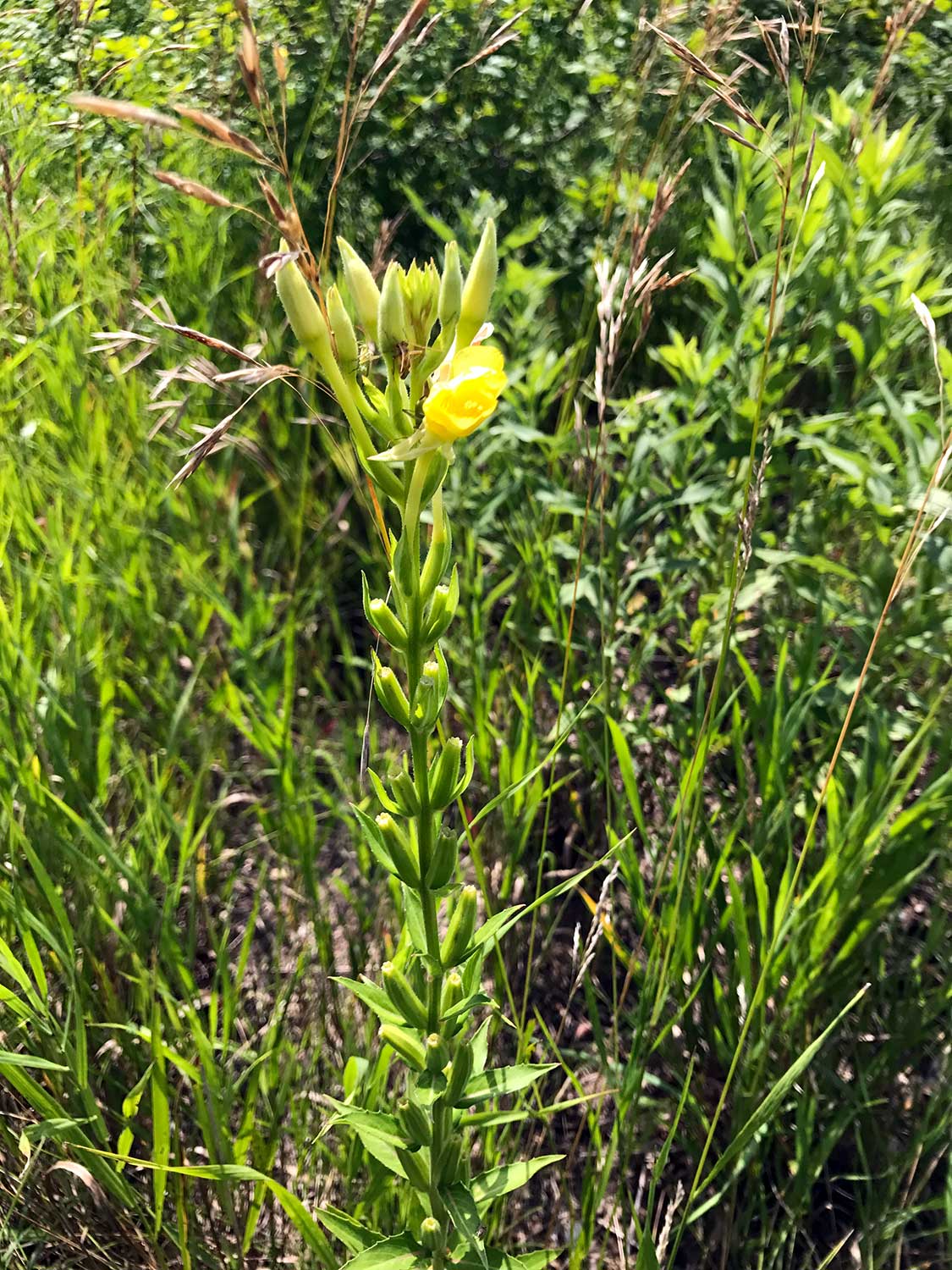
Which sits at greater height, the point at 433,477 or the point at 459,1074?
the point at 433,477

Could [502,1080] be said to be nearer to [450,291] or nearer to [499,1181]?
[499,1181]

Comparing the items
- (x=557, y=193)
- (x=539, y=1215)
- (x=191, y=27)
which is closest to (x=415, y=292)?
(x=191, y=27)

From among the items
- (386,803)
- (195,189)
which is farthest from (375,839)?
(195,189)

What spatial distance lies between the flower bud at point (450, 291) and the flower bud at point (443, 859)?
1.81ft

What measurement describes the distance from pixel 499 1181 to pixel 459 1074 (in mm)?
218

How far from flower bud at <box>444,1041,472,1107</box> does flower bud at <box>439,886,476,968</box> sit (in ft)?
0.31

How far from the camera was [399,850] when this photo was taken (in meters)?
0.96

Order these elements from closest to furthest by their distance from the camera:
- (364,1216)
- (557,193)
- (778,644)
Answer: (364,1216)
(778,644)
(557,193)

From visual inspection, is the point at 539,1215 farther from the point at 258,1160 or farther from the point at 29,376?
the point at 29,376

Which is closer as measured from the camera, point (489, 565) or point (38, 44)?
point (38, 44)

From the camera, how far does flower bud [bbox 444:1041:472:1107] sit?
99 centimetres

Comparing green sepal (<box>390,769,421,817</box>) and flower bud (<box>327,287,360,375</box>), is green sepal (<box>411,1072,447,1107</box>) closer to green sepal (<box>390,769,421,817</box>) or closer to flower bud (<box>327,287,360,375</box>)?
green sepal (<box>390,769,421,817</box>)

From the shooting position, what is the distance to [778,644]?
191cm

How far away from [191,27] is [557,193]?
1.46 metres
